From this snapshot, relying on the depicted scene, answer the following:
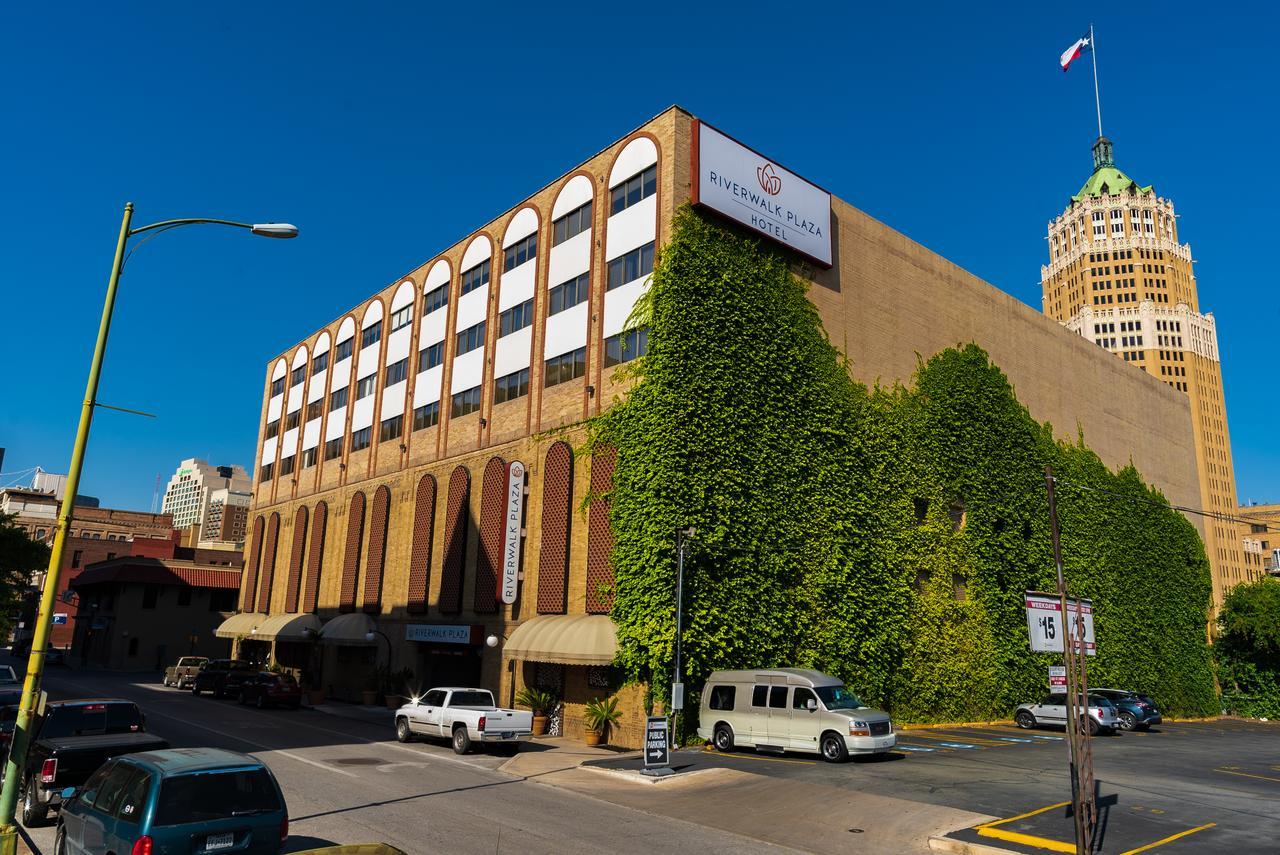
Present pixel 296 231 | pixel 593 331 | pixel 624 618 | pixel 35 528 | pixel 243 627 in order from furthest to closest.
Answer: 1. pixel 35 528
2. pixel 243 627
3. pixel 593 331
4. pixel 624 618
5. pixel 296 231

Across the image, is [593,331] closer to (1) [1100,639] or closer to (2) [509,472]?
(2) [509,472]

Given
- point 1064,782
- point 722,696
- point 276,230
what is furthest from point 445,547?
point 276,230

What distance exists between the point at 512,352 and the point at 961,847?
29126mm

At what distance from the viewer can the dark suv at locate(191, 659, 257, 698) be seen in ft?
144

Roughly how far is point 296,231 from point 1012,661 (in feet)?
124

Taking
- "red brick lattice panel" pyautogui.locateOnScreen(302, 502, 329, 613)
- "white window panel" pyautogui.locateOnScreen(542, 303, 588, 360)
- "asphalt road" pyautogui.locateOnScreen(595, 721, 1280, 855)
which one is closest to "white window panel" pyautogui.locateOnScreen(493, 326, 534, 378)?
"white window panel" pyautogui.locateOnScreen(542, 303, 588, 360)

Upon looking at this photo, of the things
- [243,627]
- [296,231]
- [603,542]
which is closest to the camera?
[296,231]

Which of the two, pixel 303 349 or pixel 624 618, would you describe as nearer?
pixel 624 618

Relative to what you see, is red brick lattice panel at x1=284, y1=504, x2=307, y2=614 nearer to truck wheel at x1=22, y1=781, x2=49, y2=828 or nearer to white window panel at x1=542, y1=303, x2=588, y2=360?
white window panel at x1=542, y1=303, x2=588, y2=360

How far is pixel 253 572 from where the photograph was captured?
61.2m

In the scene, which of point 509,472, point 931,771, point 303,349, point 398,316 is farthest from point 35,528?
point 931,771

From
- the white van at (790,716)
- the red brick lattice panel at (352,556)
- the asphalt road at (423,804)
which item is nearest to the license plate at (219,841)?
the asphalt road at (423,804)

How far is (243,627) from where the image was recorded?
5594cm

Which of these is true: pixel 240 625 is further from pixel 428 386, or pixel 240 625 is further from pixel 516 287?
pixel 516 287
